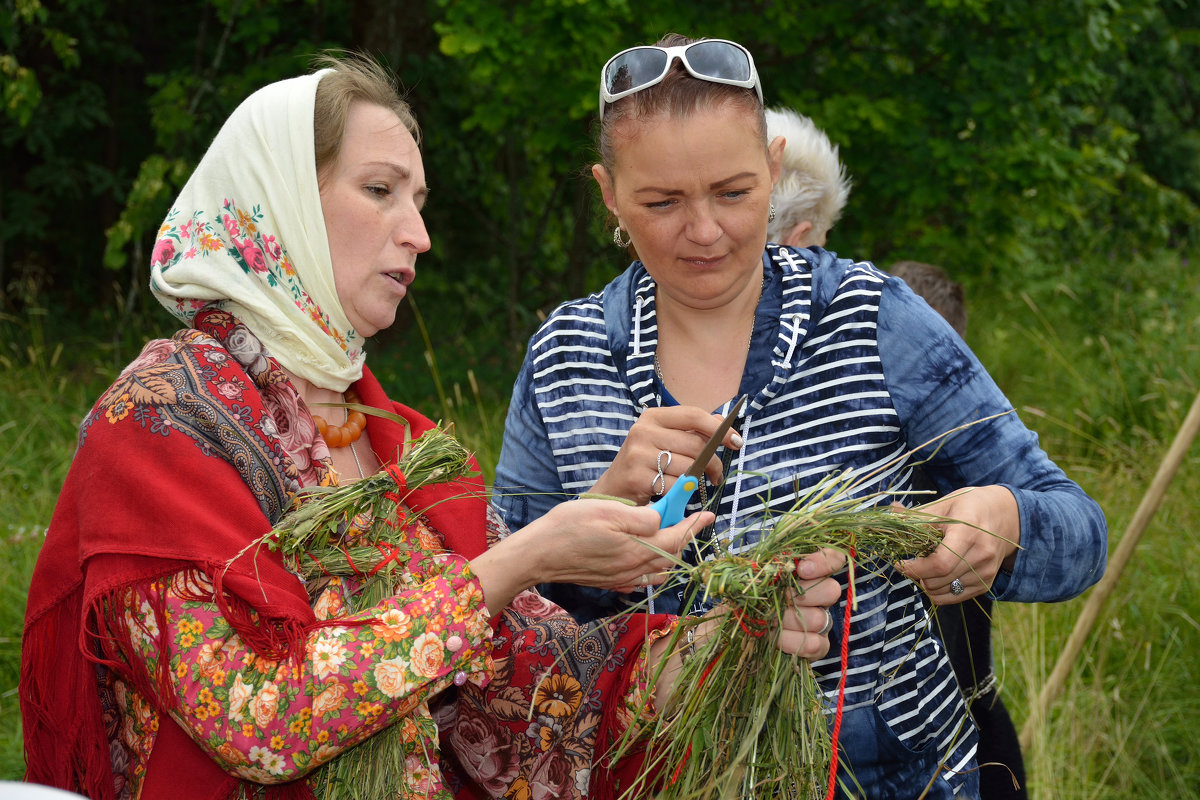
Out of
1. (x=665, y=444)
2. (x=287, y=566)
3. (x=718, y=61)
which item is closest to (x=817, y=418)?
(x=665, y=444)

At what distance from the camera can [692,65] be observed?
200 cm

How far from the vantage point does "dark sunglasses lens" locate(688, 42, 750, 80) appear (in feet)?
6.59

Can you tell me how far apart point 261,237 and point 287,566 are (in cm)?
61

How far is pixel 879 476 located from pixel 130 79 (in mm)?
9764

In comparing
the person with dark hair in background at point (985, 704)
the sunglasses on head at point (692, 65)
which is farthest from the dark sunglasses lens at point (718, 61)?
the person with dark hair in background at point (985, 704)

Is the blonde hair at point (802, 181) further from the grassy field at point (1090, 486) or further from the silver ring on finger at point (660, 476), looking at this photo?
the grassy field at point (1090, 486)

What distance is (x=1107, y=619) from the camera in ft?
14.1

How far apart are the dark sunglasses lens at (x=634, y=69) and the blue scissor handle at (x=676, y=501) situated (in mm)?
746

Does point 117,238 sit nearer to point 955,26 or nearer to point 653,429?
point 955,26

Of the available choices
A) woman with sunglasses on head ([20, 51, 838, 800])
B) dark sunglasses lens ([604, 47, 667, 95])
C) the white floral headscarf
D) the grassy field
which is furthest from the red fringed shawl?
Result: the grassy field

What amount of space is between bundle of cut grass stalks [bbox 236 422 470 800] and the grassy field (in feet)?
7.89

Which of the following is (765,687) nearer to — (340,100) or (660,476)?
(660,476)

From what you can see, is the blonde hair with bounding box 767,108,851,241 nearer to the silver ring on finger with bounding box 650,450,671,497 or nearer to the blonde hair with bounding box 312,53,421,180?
the blonde hair with bounding box 312,53,421,180

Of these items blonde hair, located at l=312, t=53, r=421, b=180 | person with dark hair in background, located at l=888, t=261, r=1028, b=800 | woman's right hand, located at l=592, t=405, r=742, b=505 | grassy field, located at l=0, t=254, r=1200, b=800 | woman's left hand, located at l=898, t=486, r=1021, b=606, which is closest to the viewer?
woman's left hand, located at l=898, t=486, r=1021, b=606
